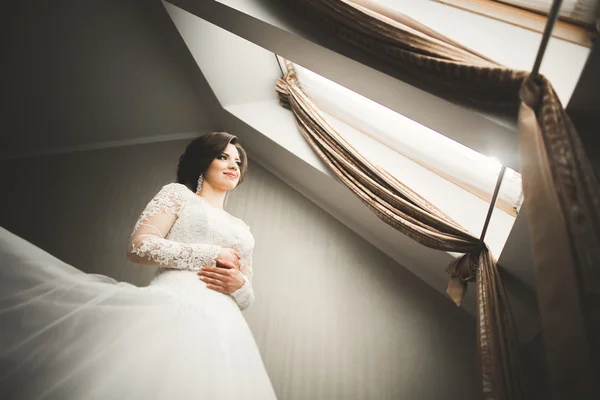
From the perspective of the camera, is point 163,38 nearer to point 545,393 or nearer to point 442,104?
point 442,104

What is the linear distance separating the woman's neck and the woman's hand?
1.47 ft

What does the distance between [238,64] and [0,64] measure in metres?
1.40

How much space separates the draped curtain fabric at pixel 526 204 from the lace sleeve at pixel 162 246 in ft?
3.06

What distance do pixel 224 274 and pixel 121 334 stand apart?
1.67 ft

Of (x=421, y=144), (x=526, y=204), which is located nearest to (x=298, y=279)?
(x=421, y=144)

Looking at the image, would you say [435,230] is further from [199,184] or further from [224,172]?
[199,184]

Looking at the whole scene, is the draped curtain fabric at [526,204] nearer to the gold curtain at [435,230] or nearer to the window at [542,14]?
the gold curtain at [435,230]

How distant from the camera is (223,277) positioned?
1.45 meters

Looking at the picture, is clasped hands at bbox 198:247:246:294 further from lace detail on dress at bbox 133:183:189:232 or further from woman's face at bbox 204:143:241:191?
woman's face at bbox 204:143:241:191

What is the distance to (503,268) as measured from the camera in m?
1.60

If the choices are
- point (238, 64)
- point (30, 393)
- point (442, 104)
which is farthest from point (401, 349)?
point (238, 64)

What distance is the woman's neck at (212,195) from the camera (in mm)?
1809

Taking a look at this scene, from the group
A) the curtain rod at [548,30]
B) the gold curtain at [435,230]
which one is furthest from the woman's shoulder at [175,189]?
the curtain rod at [548,30]

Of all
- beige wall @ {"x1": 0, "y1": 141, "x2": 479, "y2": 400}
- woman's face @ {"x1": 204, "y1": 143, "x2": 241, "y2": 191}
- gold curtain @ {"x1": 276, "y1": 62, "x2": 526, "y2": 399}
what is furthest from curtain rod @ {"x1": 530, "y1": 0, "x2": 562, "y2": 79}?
beige wall @ {"x1": 0, "y1": 141, "x2": 479, "y2": 400}
